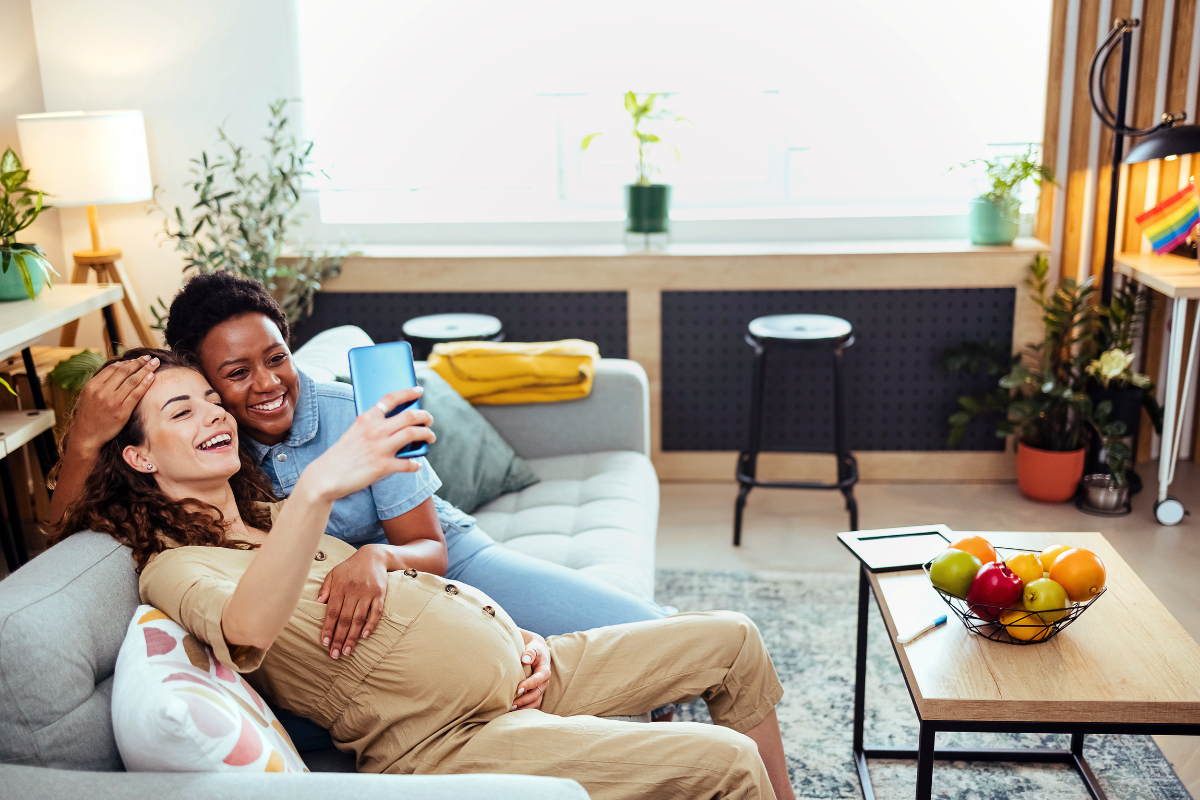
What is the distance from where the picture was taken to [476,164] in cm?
409

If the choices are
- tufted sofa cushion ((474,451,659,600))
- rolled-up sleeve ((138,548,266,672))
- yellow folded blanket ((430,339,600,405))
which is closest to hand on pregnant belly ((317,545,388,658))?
rolled-up sleeve ((138,548,266,672))

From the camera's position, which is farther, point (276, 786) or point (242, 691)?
point (242, 691)

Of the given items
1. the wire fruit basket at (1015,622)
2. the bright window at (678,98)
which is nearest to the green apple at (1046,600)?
the wire fruit basket at (1015,622)

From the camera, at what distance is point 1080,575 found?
5.22 feet

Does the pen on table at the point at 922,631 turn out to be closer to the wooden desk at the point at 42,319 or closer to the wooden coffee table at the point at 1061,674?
the wooden coffee table at the point at 1061,674

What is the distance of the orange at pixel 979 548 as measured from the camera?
1.72m

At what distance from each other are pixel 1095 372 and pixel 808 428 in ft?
3.23

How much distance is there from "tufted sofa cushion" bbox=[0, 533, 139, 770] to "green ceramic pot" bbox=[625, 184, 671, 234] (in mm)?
2535

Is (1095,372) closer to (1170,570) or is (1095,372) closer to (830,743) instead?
(1170,570)

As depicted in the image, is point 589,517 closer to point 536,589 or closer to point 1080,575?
point 536,589

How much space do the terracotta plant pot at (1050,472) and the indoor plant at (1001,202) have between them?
2.47ft

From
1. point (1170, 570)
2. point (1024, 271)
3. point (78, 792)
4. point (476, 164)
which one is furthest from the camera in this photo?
point (476, 164)

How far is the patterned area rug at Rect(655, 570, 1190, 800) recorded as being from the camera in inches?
79.5

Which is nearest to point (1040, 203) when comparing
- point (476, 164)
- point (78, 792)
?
point (476, 164)
